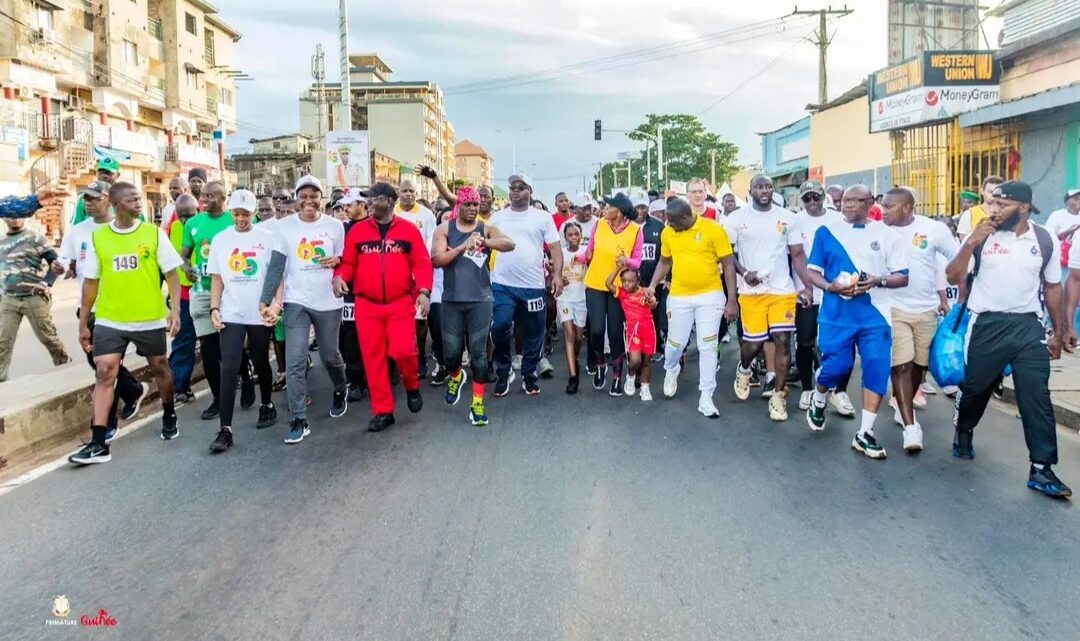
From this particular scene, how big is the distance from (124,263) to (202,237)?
4.60 feet

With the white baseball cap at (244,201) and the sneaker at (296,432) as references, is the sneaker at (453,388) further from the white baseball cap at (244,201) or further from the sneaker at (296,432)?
the white baseball cap at (244,201)

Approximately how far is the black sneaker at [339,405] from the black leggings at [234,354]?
76 centimetres

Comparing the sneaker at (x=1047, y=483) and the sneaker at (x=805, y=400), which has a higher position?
the sneaker at (x=805, y=400)

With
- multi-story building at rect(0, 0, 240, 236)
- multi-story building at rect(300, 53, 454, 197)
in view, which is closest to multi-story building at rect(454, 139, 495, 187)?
multi-story building at rect(300, 53, 454, 197)

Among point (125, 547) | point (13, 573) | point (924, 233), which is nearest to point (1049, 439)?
point (924, 233)

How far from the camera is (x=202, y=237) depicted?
294 inches

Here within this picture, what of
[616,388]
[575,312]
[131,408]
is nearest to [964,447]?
[616,388]

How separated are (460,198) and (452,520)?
3295mm

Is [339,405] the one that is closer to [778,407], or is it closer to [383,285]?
[383,285]

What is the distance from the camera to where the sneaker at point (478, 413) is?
22.7 feet

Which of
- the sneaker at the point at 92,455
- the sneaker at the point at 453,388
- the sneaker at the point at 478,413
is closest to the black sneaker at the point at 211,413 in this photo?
the sneaker at the point at 92,455

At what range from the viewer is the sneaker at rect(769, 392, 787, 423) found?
701 centimetres

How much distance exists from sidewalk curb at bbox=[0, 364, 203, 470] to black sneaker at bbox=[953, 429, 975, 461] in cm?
683

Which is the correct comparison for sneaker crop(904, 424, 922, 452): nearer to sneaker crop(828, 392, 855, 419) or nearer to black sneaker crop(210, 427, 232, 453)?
sneaker crop(828, 392, 855, 419)
